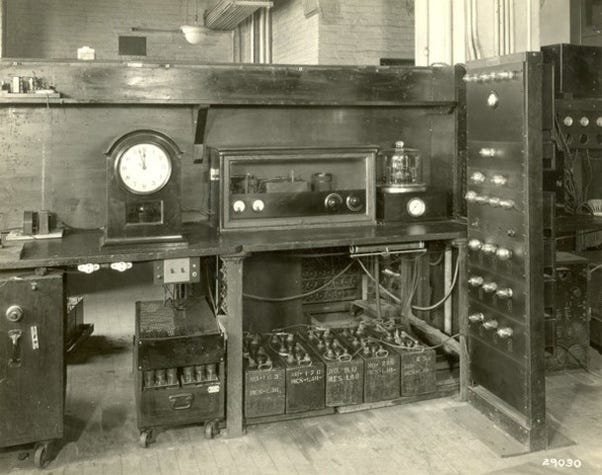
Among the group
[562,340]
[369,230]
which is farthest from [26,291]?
[562,340]

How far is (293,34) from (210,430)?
19.6ft

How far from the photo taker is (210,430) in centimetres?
350

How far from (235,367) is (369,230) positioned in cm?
110

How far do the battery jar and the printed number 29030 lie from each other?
5.67 ft

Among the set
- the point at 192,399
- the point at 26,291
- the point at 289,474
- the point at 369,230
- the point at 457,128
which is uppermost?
the point at 457,128

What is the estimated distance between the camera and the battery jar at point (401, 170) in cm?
418

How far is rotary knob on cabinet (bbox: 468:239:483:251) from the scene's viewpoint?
146 inches

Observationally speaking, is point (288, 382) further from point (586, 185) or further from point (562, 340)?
point (586, 185)

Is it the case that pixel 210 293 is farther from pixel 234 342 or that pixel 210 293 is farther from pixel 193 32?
pixel 193 32

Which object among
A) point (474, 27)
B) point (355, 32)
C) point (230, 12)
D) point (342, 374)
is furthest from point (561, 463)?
point (230, 12)

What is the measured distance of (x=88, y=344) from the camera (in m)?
5.27

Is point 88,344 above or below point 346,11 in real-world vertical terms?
below

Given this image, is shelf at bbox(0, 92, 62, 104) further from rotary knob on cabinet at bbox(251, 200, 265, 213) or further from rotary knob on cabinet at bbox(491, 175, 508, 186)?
rotary knob on cabinet at bbox(491, 175, 508, 186)

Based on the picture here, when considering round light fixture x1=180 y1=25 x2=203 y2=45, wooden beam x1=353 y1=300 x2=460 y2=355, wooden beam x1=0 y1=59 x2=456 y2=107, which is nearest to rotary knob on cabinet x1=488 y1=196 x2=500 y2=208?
wooden beam x1=353 y1=300 x2=460 y2=355
